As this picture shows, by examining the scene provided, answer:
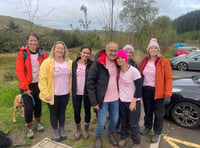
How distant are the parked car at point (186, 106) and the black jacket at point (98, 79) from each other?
1.77 metres

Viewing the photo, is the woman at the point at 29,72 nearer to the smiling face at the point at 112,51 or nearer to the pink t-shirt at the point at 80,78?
the pink t-shirt at the point at 80,78

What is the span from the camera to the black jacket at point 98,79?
2.41 m

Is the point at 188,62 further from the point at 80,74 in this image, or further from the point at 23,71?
the point at 23,71

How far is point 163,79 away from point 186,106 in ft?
4.43

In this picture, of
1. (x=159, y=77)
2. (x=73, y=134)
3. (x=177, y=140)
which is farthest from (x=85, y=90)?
(x=177, y=140)

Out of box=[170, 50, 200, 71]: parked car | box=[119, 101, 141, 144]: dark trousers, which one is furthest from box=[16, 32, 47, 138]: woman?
box=[170, 50, 200, 71]: parked car

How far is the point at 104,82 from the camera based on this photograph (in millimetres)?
2430

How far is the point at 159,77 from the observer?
2.66m

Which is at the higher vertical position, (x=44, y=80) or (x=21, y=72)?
(x=21, y=72)

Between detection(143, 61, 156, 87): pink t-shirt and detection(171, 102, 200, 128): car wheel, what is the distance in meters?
1.30

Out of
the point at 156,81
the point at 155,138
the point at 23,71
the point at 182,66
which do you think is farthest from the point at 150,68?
the point at 182,66

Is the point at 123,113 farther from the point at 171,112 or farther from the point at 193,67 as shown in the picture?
the point at 193,67

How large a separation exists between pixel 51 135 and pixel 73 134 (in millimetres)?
449

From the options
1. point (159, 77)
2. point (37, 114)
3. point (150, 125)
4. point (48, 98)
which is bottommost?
point (150, 125)
